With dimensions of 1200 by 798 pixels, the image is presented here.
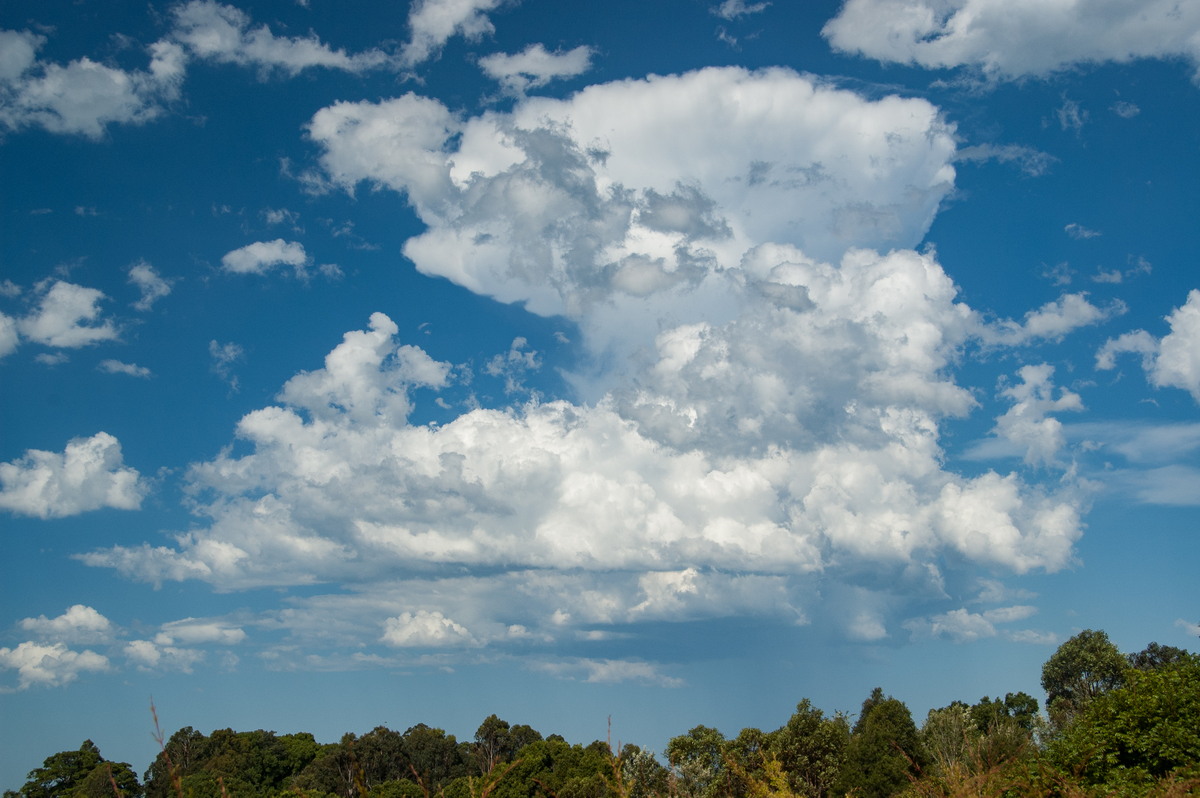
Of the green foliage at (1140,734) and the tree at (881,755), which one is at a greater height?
the green foliage at (1140,734)

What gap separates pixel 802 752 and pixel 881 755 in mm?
9453

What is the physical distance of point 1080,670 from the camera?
396 ft

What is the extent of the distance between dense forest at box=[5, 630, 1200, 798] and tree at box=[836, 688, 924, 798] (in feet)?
0.50

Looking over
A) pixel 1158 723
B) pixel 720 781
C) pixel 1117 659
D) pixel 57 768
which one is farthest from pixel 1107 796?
pixel 57 768

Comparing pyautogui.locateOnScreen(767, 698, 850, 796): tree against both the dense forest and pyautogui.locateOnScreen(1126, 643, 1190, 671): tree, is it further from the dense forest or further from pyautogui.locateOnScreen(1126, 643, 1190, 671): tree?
pyautogui.locateOnScreen(1126, 643, 1190, 671): tree

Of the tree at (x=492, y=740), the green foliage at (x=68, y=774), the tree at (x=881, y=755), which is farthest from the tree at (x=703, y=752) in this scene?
the green foliage at (x=68, y=774)

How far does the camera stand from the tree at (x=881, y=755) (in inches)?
2990

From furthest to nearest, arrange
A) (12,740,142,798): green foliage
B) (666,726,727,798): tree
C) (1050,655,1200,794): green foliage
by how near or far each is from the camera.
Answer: (12,740,142,798): green foliage → (666,726,727,798): tree → (1050,655,1200,794): green foliage

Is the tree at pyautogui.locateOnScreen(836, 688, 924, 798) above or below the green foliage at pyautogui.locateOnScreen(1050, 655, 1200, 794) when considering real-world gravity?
below

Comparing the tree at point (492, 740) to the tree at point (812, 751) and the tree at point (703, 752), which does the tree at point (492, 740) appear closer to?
the tree at point (703, 752)

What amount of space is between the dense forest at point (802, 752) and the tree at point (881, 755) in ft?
0.50

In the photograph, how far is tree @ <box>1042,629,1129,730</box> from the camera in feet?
384

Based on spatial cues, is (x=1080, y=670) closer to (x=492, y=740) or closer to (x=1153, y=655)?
(x=1153, y=655)

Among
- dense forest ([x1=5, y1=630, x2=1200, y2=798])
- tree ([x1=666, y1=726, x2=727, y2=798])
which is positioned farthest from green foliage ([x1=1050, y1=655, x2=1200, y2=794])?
tree ([x1=666, y1=726, x2=727, y2=798])
